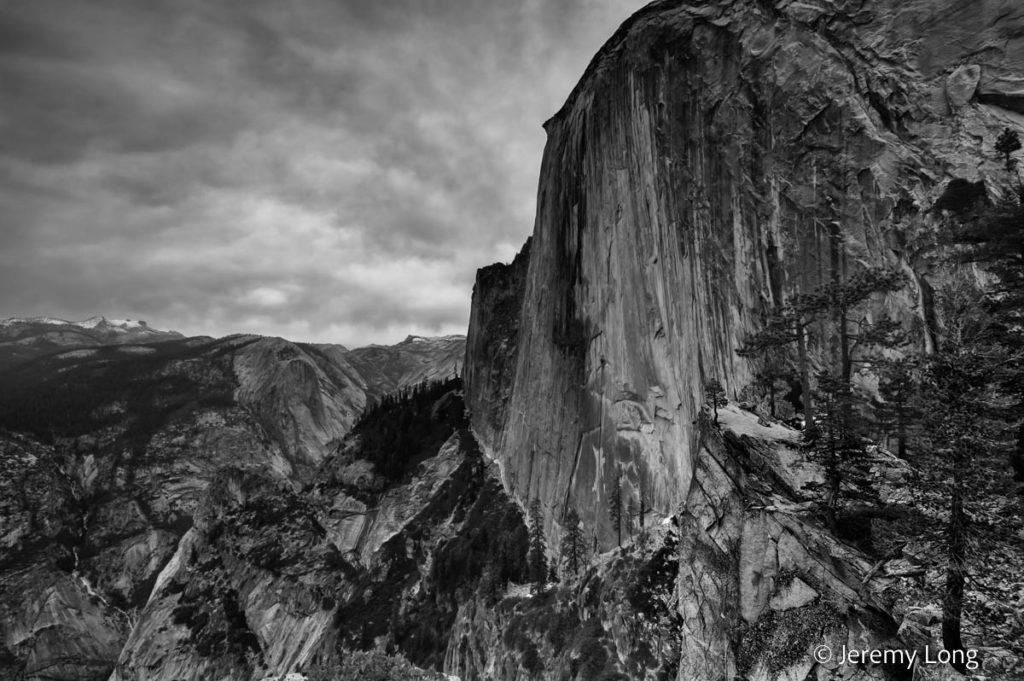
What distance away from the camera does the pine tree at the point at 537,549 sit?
67438 mm

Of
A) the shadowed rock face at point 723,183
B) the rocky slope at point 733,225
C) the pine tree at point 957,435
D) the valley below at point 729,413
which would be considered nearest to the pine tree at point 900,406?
the valley below at point 729,413

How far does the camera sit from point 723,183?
166ft

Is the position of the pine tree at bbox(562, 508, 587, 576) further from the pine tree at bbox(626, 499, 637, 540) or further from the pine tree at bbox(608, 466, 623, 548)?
the pine tree at bbox(626, 499, 637, 540)

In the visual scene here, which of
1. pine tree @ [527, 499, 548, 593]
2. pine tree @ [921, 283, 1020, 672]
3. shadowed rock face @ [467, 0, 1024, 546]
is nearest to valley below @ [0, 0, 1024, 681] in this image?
pine tree @ [921, 283, 1020, 672]

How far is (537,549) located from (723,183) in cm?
4805

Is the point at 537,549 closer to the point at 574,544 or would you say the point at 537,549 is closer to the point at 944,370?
the point at 574,544

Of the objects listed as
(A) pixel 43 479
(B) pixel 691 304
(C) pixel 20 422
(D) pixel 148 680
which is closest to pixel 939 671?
(B) pixel 691 304

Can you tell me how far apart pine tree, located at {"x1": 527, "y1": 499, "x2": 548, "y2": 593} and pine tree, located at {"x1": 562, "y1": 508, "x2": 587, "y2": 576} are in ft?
11.4

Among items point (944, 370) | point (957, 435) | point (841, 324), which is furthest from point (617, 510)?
point (957, 435)

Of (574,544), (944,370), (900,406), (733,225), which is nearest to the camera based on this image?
(944,370)

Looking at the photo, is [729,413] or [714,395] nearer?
[714,395]

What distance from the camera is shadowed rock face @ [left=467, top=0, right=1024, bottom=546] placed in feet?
132

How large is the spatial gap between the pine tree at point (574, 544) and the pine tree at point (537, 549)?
347cm

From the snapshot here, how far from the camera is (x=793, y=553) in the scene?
1087 inches
